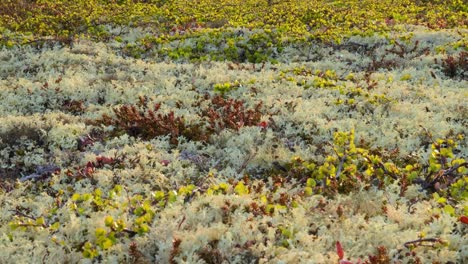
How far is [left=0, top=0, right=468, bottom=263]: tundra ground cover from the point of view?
4617 millimetres

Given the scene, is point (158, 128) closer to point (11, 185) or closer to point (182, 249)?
point (11, 185)

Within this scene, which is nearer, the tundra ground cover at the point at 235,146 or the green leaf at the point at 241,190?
the tundra ground cover at the point at 235,146

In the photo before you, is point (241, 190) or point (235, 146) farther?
point (235, 146)

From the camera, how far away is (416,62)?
1282cm

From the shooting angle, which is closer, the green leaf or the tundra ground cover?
the tundra ground cover

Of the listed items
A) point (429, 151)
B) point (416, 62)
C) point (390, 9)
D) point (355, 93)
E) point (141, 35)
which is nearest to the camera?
point (429, 151)

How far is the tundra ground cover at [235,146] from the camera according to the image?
182 inches

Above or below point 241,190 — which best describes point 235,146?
below

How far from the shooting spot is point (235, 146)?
7641mm

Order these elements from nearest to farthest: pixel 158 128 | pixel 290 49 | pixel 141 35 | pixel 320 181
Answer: pixel 320 181, pixel 158 128, pixel 290 49, pixel 141 35

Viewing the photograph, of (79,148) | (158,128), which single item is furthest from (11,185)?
(158,128)

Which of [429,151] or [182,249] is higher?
[182,249]

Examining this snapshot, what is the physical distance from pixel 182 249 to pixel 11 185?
3445 millimetres

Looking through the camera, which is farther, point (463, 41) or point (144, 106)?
point (463, 41)
